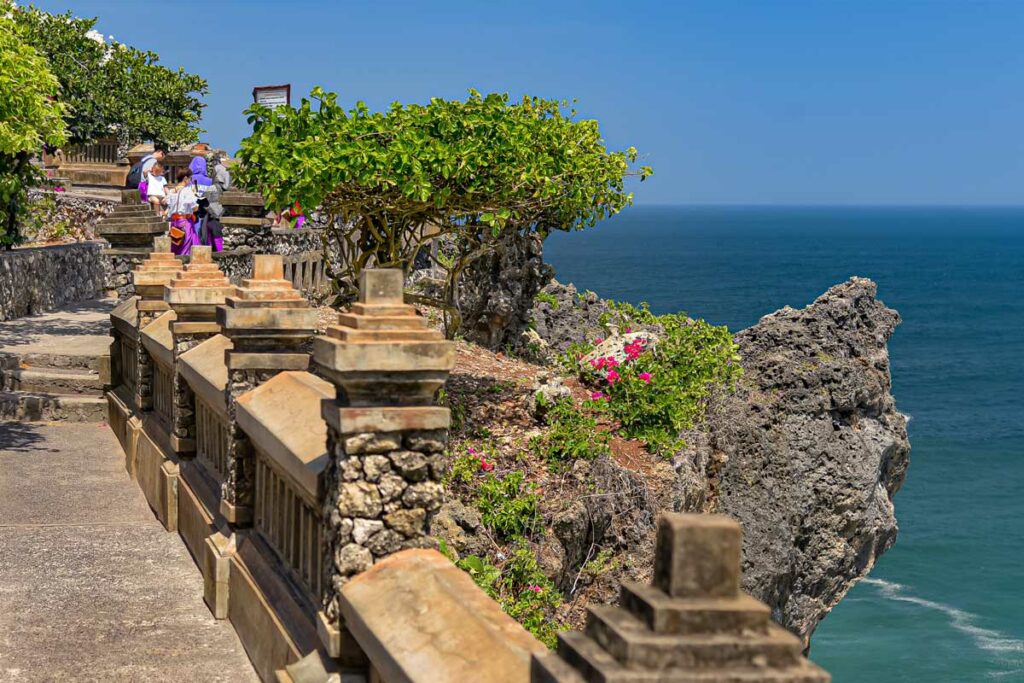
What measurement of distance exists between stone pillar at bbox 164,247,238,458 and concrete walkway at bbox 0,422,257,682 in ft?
2.88

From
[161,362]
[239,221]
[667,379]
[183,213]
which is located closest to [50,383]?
→ [183,213]

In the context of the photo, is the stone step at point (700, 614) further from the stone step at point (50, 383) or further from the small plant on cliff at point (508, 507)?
the stone step at point (50, 383)

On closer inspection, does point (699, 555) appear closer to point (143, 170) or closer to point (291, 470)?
point (291, 470)

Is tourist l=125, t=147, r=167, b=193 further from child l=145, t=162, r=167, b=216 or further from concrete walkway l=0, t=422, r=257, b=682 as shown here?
concrete walkway l=0, t=422, r=257, b=682

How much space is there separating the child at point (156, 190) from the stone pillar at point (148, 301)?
28.7ft

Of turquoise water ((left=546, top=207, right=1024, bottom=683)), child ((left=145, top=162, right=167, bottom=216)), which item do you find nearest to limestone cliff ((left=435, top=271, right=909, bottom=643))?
child ((left=145, top=162, right=167, bottom=216))

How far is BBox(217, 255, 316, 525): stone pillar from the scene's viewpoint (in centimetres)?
818

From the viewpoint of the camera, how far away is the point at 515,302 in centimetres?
1981

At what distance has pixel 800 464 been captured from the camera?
1689cm

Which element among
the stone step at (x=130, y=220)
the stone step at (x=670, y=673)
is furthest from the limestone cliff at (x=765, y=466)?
the stone step at (x=670, y=673)

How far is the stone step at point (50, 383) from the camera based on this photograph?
17719 millimetres

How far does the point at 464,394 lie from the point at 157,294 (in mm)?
4088

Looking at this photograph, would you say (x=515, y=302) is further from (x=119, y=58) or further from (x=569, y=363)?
(x=119, y=58)

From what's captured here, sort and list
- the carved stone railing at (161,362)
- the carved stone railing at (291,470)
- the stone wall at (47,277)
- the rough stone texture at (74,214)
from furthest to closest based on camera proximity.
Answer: the rough stone texture at (74,214) → the stone wall at (47,277) → the carved stone railing at (161,362) → the carved stone railing at (291,470)
